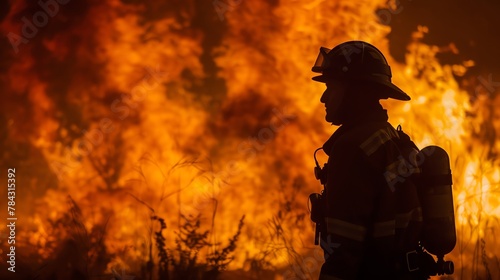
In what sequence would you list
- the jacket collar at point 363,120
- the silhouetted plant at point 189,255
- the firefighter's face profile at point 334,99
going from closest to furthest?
the jacket collar at point 363,120 < the firefighter's face profile at point 334,99 < the silhouetted plant at point 189,255

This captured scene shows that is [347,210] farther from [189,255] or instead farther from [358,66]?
[189,255]

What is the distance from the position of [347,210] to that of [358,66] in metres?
1.12

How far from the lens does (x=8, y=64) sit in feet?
30.0

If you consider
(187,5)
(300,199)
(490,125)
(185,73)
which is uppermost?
(187,5)

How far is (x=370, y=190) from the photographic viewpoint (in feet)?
11.8

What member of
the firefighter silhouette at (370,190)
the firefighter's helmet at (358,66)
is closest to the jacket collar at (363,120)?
the firefighter silhouette at (370,190)

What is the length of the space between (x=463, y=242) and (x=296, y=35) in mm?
4078

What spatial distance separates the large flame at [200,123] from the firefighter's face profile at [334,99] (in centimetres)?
460

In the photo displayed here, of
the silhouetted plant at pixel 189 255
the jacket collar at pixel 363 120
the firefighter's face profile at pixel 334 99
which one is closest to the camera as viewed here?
the jacket collar at pixel 363 120

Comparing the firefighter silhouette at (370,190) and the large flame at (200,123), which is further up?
the large flame at (200,123)

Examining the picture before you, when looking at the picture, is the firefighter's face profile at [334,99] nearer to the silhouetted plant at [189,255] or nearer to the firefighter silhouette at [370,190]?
the firefighter silhouette at [370,190]

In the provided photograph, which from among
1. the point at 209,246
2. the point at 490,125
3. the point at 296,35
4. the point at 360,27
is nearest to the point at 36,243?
the point at 209,246

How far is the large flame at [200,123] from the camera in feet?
28.0

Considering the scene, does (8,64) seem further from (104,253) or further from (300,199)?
(300,199)
